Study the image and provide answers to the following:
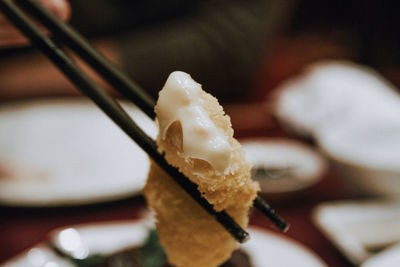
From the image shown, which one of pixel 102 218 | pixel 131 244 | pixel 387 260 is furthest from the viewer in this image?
pixel 102 218

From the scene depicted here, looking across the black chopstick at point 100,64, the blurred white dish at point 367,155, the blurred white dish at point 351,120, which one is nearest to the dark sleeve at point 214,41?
the blurred white dish at point 351,120

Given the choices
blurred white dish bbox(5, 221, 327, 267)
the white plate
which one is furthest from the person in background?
blurred white dish bbox(5, 221, 327, 267)

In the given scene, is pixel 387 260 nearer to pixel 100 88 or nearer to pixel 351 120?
pixel 100 88

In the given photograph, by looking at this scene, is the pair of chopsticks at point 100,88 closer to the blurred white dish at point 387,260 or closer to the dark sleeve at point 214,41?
the blurred white dish at point 387,260

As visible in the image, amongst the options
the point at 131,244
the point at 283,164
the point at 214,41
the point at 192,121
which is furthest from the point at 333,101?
the point at 192,121

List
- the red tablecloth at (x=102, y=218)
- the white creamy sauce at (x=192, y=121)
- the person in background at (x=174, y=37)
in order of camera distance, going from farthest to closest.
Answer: the person in background at (x=174, y=37) → the red tablecloth at (x=102, y=218) → the white creamy sauce at (x=192, y=121)
